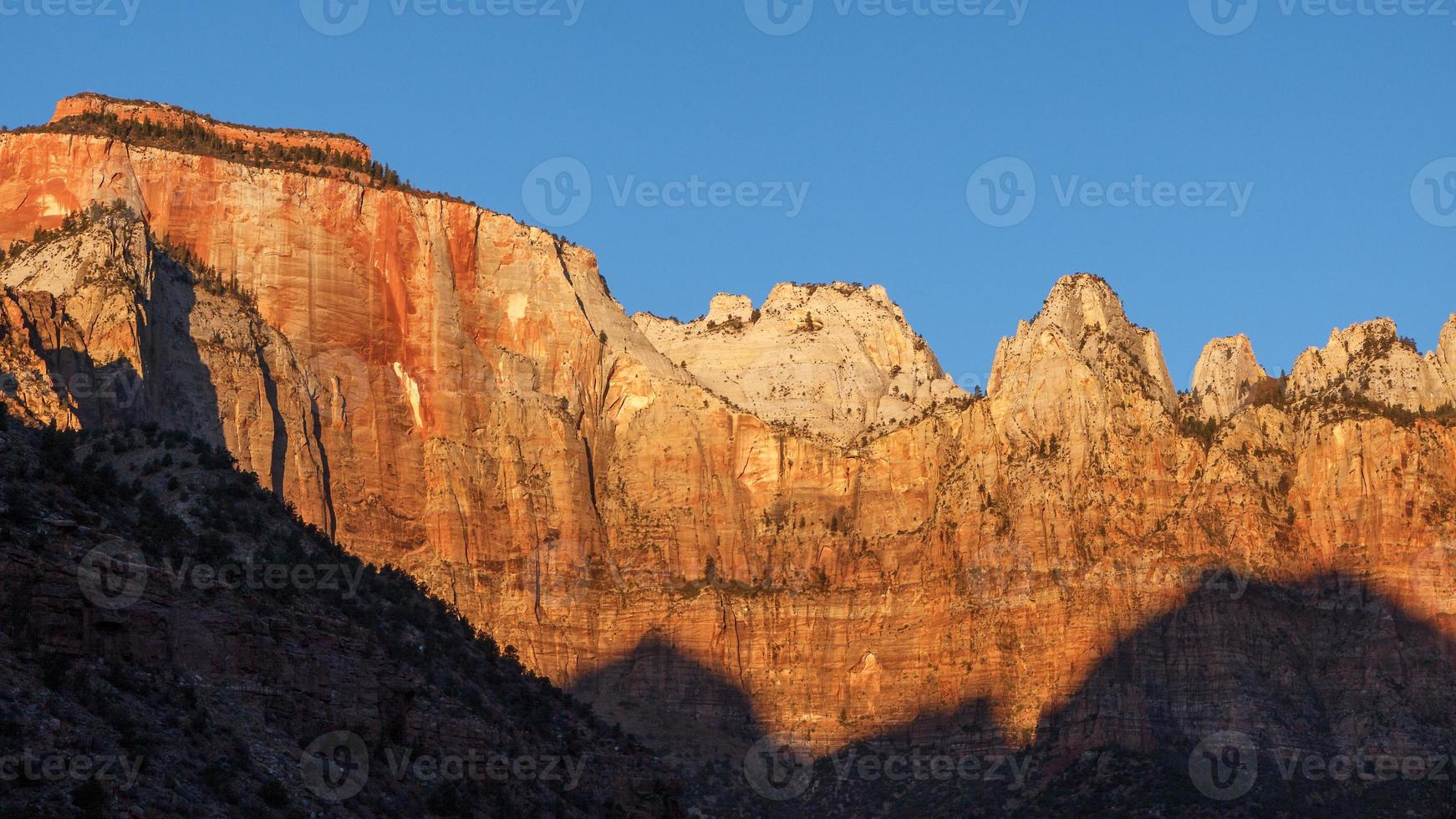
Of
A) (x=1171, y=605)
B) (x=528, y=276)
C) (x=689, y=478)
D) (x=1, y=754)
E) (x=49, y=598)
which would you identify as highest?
(x=528, y=276)

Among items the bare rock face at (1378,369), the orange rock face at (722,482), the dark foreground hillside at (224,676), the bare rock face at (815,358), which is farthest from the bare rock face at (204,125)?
the dark foreground hillside at (224,676)

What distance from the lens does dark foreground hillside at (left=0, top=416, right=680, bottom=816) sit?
167ft

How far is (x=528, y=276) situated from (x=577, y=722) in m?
79.7

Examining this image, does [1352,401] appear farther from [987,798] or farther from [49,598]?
[49,598]

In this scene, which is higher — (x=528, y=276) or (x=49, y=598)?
(x=528, y=276)

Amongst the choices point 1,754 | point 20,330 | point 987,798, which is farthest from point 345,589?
point 987,798

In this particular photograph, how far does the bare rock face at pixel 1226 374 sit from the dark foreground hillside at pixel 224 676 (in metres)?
80.6

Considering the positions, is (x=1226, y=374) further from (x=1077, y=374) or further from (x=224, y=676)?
(x=224, y=676)

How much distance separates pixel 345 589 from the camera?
6994 cm

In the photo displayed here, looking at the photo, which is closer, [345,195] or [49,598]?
[49,598]

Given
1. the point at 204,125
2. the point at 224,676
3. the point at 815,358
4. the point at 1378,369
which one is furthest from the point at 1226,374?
the point at 224,676

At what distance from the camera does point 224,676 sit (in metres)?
57.1

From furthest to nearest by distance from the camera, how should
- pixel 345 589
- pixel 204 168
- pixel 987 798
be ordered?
1. pixel 204 168
2. pixel 987 798
3. pixel 345 589

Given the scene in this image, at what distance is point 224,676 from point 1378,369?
4050 inches
